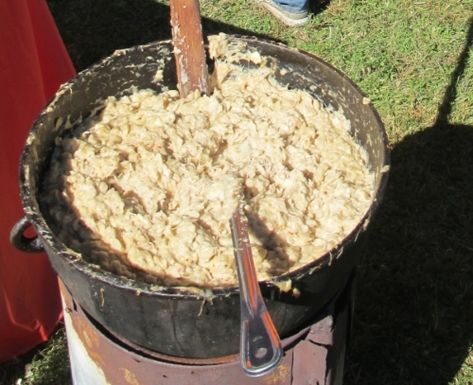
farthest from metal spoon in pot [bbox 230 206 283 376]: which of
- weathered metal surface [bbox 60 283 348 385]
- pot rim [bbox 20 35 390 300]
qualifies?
weathered metal surface [bbox 60 283 348 385]

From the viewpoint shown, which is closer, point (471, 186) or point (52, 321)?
point (52, 321)

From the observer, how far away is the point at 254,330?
1418 millimetres

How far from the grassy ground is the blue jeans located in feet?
0.42

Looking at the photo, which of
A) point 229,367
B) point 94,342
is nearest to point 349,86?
point 229,367

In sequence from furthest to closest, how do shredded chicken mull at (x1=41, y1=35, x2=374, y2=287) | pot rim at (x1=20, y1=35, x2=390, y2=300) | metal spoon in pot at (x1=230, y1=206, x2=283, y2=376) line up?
1. shredded chicken mull at (x1=41, y1=35, x2=374, y2=287)
2. pot rim at (x1=20, y1=35, x2=390, y2=300)
3. metal spoon in pot at (x1=230, y1=206, x2=283, y2=376)

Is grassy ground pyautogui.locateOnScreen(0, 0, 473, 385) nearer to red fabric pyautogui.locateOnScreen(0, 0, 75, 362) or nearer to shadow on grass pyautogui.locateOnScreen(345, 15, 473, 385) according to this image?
shadow on grass pyautogui.locateOnScreen(345, 15, 473, 385)

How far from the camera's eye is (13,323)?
9.41 ft

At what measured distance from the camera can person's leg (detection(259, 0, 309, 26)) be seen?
443cm

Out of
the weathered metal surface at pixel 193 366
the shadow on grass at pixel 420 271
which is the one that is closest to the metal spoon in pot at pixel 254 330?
the weathered metal surface at pixel 193 366

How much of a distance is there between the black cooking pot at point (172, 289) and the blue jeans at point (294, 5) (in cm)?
233

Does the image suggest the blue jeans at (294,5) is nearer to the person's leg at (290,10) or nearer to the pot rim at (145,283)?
the person's leg at (290,10)

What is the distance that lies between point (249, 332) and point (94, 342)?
67 centimetres

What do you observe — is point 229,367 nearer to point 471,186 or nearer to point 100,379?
point 100,379

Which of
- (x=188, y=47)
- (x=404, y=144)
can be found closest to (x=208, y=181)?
(x=188, y=47)
